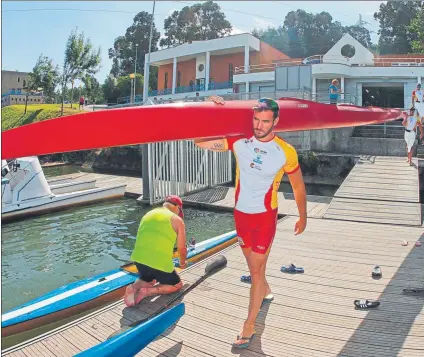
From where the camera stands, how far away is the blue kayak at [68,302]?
4828mm

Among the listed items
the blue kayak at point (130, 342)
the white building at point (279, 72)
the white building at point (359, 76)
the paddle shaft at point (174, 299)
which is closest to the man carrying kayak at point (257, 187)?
the blue kayak at point (130, 342)

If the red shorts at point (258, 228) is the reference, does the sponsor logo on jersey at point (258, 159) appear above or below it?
above

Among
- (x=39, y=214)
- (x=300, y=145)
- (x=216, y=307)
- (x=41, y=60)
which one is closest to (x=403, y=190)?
(x=300, y=145)

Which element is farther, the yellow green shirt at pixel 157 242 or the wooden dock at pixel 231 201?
the wooden dock at pixel 231 201

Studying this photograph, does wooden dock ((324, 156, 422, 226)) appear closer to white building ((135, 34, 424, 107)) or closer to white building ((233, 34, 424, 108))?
white building ((135, 34, 424, 107))

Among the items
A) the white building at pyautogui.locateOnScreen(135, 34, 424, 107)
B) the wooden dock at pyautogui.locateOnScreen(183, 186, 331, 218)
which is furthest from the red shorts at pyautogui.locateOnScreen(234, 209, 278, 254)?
the white building at pyautogui.locateOnScreen(135, 34, 424, 107)

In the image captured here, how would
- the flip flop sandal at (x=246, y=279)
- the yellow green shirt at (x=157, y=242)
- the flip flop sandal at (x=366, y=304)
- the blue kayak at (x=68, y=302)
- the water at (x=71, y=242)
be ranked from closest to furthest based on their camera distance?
the flip flop sandal at (x=366, y=304)
the yellow green shirt at (x=157, y=242)
the blue kayak at (x=68, y=302)
the flip flop sandal at (x=246, y=279)
the water at (x=71, y=242)

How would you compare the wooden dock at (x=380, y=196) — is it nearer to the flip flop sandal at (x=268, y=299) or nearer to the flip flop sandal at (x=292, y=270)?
the flip flop sandal at (x=292, y=270)

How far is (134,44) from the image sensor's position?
229 feet

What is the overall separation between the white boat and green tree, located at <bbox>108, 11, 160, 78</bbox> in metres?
57.5

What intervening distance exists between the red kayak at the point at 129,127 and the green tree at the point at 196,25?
60939 mm

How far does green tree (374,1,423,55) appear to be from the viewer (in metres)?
51.5

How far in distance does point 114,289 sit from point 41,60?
3761 cm

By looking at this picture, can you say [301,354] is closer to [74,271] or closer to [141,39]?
[74,271]
